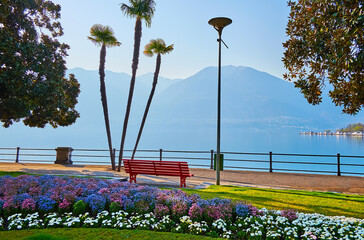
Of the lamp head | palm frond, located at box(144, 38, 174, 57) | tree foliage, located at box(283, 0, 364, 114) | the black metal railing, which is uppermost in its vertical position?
palm frond, located at box(144, 38, 174, 57)

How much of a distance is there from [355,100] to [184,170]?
5.74m

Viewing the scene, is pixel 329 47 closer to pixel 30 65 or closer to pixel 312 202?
pixel 312 202

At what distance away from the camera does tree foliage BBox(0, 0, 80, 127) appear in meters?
13.2

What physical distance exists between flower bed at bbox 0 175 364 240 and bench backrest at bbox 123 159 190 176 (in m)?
3.16

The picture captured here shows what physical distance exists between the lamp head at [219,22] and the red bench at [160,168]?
5330 mm

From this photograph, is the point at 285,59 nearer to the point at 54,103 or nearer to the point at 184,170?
the point at 184,170

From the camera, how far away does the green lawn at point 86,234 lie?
4.40 metres

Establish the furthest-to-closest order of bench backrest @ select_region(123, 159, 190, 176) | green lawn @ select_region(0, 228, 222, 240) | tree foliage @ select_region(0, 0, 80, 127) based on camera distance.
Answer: tree foliage @ select_region(0, 0, 80, 127) < bench backrest @ select_region(123, 159, 190, 176) < green lawn @ select_region(0, 228, 222, 240)

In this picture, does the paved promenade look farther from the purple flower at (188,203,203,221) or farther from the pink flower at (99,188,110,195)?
the purple flower at (188,203,203,221)

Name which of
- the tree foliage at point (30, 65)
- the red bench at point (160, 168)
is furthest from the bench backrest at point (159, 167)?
the tree foliage at point (30, 65)

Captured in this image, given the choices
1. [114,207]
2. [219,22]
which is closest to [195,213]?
[114,207]

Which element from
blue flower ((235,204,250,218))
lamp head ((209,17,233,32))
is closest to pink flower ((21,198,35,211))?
blue flower ((235,204,250,218))

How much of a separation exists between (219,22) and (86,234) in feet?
28.1

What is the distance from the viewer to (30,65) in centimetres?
1432
